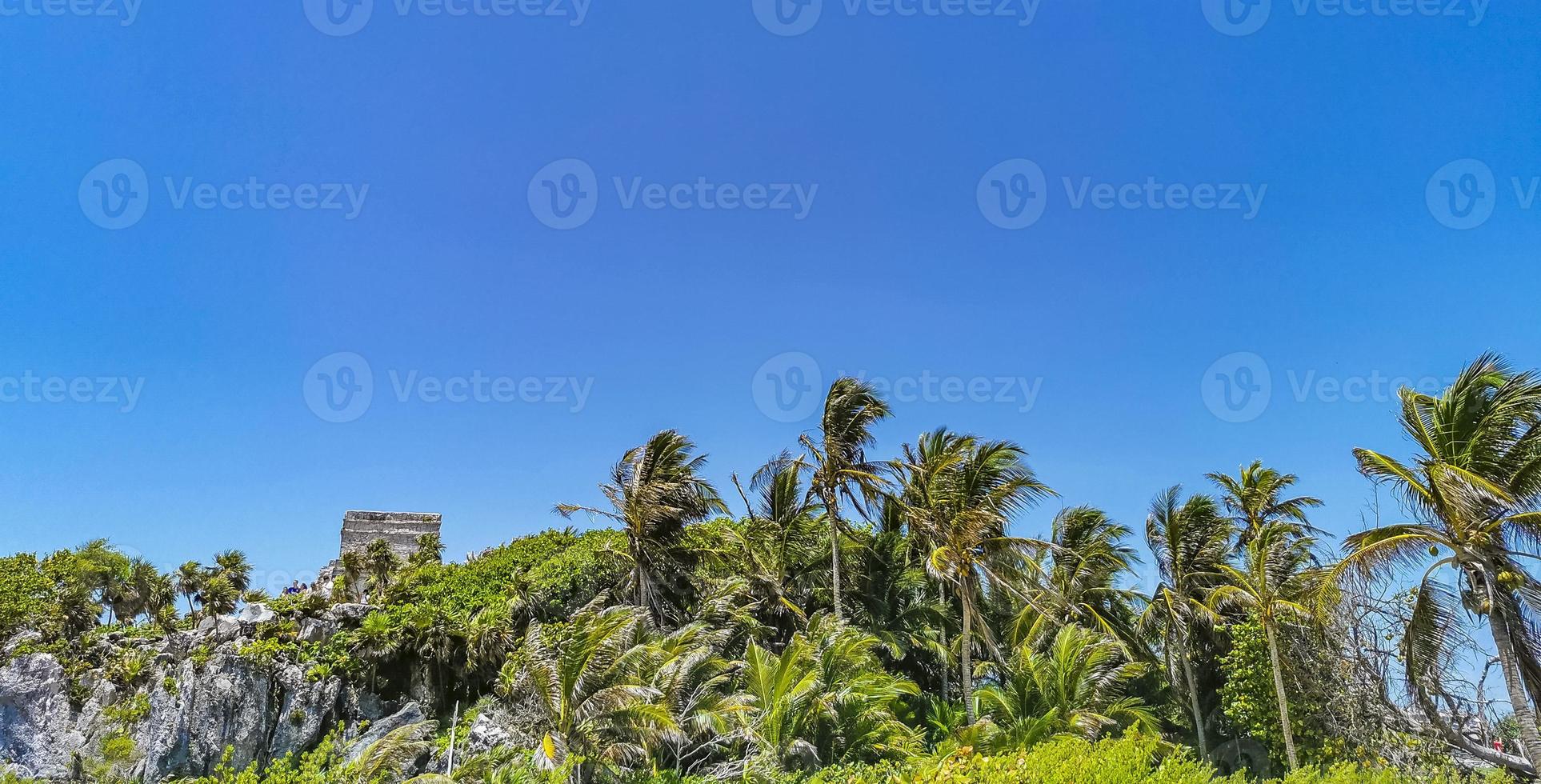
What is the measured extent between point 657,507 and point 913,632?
8438 mm

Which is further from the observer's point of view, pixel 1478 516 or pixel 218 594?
pixel 218 594

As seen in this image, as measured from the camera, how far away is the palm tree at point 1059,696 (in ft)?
59.9

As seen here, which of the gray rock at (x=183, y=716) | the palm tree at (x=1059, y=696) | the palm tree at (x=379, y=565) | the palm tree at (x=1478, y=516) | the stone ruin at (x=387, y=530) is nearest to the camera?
the palm tree at (x=1478, y=516)

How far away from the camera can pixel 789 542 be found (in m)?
25.0

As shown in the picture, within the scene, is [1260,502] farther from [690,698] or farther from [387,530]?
[387,530]

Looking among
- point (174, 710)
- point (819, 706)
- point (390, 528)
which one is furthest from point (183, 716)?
point (390, 528)

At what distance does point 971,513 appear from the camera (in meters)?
19.1

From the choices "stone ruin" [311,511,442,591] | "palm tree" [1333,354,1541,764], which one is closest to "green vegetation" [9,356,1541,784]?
"palm tree" [1333,354,1541,764]

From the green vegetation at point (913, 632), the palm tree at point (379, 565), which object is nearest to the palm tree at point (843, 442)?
the green vegetation at point (913, 632)

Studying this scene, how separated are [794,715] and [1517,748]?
563 inches

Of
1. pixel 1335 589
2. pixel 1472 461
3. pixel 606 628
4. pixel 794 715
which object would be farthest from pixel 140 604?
pixel 1472 461

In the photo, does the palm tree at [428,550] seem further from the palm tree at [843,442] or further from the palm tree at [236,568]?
the palm tree at [843,442]

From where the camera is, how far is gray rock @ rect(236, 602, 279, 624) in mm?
21328

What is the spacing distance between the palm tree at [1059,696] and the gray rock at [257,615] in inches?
737
